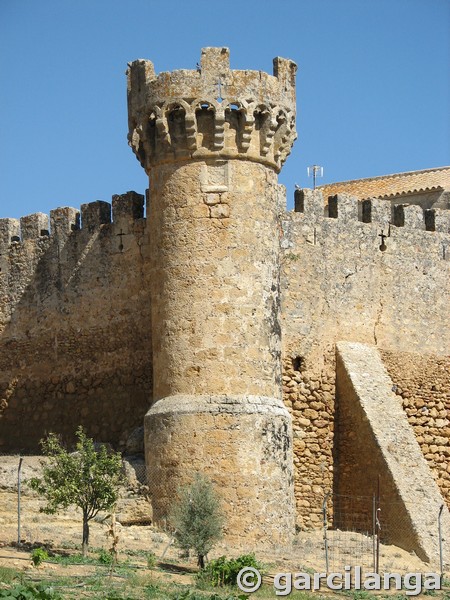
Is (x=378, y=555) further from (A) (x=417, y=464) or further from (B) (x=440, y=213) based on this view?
(B) (x=440, y=213)

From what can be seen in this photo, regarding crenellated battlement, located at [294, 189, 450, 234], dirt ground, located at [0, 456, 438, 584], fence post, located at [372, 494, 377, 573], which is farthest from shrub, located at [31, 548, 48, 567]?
crenellated battlement, located at [294, 189, 450, 234]

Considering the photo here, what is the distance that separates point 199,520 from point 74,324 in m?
6.36

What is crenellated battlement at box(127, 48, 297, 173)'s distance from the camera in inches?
955

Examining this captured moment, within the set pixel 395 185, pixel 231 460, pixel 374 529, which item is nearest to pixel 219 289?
pixel 231 460

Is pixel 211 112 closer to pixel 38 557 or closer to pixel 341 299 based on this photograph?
pixel 341 299

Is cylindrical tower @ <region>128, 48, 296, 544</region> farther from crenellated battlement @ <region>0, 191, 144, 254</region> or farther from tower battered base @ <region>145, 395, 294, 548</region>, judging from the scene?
crenellated battlement @ <region>0, 191, 144, 254</region>

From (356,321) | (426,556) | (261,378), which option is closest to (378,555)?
(426,556)

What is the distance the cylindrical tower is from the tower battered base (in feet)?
0.05

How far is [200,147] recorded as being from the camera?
79.9 ft

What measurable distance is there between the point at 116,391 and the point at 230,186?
4337 mm

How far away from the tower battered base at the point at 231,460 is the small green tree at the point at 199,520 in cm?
45

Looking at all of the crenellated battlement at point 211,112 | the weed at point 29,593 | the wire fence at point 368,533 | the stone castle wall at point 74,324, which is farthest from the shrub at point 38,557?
the crenellated battlement at point 211,112

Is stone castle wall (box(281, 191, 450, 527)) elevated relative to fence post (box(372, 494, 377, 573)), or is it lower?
elevated

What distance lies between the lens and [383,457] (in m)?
25.2
